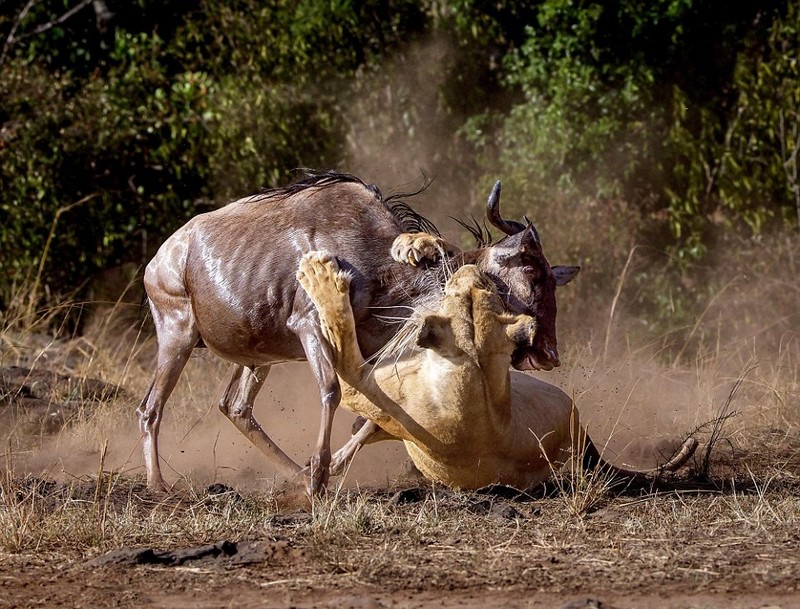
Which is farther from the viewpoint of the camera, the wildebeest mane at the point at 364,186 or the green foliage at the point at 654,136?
the green foliage at the point at 654,136

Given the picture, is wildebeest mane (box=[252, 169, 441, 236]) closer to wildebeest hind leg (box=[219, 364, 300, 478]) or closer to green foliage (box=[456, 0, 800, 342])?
wildebeest hind leg (box=[219, 364, 300, 478])

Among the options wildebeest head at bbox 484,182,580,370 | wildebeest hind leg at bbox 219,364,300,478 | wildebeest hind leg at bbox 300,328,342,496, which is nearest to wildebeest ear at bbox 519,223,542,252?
wildebeest head at bbox 484,182,580,370

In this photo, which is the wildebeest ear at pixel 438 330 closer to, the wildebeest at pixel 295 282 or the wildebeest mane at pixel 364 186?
the wildebeest at pixel 295 282

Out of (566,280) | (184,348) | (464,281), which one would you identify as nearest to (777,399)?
(566,280)

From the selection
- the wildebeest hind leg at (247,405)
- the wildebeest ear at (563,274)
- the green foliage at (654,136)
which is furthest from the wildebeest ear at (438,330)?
the green foliage at (654,136)

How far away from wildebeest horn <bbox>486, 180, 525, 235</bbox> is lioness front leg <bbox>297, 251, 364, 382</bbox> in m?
0.81

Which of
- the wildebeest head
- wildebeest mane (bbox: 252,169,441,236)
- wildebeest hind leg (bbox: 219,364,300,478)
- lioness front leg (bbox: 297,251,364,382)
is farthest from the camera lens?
wildebeest hind leg (bbox: 219,364,300,478)

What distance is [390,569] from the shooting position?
486cm

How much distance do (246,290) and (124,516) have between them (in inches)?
61.8

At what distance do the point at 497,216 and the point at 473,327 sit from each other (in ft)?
2.46

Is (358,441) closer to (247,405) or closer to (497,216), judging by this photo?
(247,405)

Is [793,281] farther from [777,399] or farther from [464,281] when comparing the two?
[464,281]

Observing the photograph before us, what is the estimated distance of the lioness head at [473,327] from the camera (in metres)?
5.99

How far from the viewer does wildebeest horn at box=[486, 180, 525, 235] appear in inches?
251
